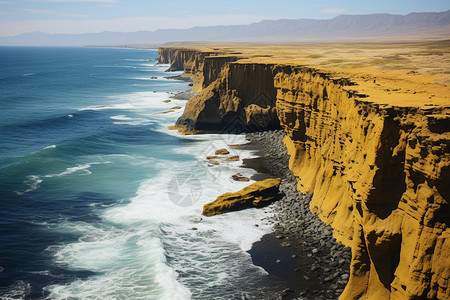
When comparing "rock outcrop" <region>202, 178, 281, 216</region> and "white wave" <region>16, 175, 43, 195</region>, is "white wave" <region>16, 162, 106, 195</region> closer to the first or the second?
"white wave" <region>16, 175, 43, 195</region>

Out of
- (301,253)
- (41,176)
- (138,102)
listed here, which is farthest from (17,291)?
(138,102)

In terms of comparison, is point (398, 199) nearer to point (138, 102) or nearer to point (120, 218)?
point (120, 218)

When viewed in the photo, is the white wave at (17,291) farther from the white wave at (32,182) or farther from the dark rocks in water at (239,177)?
the dark rocks in water at (239,177)

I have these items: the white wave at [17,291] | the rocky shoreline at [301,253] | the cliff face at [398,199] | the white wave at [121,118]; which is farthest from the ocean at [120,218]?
the cliff face at [398,199]

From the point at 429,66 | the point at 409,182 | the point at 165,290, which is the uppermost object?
the point at 429,66

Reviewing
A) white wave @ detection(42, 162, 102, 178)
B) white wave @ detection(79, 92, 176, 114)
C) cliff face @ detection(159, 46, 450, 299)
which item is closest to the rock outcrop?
cliff face @ detection(159, 46, 450, 299)

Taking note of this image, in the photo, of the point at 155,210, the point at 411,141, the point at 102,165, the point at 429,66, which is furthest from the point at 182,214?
the point at 429,66

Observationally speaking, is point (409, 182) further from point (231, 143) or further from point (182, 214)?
point (231, 143)
